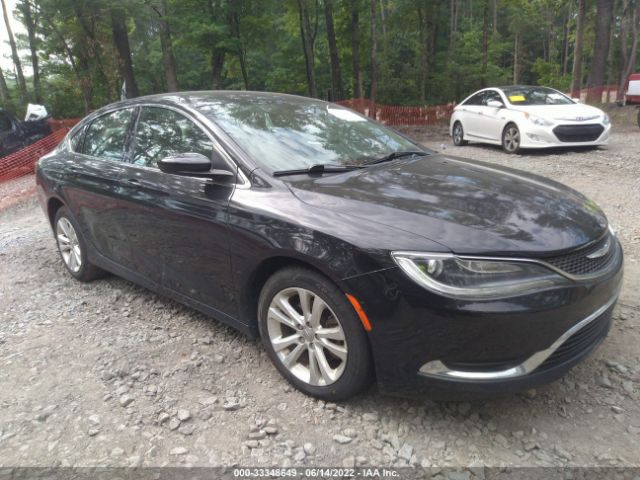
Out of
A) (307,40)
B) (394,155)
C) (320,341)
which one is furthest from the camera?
(307,40)

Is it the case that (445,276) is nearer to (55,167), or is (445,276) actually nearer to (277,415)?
(277,415)

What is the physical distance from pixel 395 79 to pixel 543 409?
73.4 ft

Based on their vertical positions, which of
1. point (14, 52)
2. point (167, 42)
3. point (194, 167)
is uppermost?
point (14, 52)

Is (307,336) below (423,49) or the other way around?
below

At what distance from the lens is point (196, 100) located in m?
3.52

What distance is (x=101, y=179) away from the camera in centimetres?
386

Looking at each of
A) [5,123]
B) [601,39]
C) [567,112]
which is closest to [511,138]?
[567,112]

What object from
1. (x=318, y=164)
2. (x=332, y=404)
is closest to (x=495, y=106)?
(x=318, y=164)

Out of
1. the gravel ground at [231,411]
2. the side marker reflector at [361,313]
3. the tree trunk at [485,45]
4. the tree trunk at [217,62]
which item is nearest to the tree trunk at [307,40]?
the tree trunk at [217,62]

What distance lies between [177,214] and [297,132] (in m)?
0.95

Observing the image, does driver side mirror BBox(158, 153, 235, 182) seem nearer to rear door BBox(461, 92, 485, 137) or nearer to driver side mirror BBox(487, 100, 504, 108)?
driver side mirror BBox(487, 100, 504, 108)

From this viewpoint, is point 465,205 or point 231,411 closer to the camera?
point 465,205

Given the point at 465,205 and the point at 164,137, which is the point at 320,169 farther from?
the point at 164,137

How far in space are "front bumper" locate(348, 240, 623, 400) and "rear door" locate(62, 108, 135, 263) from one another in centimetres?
229
